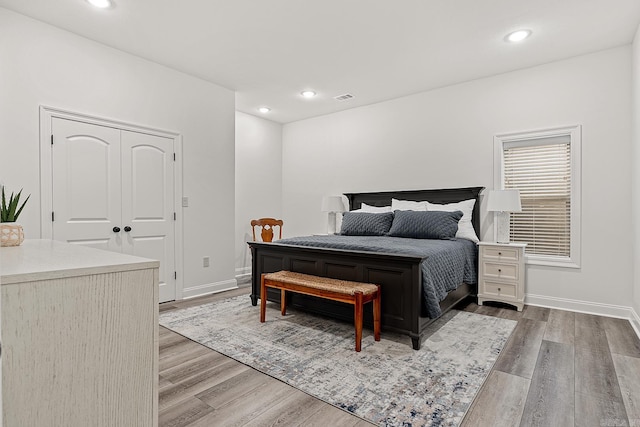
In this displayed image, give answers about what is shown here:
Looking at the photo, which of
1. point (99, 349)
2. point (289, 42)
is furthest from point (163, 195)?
point (99, 349)

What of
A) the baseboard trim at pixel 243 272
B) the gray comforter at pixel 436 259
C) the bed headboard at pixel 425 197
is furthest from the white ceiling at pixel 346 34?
the baseboard trim at pixel 243 272

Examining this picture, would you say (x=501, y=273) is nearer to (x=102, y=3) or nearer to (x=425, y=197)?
(x=425, y=197)

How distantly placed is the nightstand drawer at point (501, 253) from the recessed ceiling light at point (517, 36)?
2.11m

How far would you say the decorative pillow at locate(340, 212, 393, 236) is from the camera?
4.25 meters

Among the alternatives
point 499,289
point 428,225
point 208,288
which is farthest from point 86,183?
point 499,289

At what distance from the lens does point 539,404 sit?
1895 millimetres

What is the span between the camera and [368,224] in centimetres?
431

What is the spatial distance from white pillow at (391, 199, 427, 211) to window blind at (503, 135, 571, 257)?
102 cm

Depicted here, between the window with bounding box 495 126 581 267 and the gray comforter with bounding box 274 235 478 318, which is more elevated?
the window with bounding box 495 126 581 267

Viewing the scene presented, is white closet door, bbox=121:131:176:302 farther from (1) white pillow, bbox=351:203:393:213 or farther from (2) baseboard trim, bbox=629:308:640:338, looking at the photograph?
(2) baseboard trim, bbox=629:308:640:338

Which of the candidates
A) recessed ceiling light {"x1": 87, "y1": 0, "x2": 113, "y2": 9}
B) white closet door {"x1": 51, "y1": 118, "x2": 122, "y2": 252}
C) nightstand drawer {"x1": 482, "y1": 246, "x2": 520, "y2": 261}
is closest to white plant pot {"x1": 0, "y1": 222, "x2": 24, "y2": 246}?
white closet door {"x1": 51, "y1": 118, "x2": 122, "y2": 252}

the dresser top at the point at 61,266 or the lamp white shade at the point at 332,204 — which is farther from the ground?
the lamp white shade at the point at 332,204

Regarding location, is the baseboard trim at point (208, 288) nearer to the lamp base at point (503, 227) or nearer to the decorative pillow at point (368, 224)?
the decorative pillow at point (368, 224)

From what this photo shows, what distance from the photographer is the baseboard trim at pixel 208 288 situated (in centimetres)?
421
